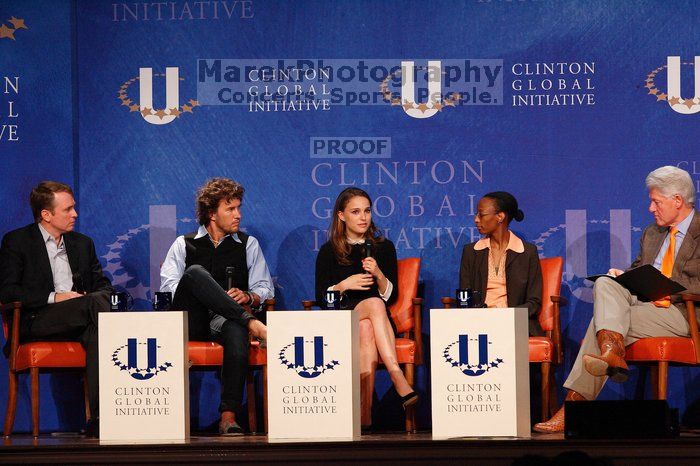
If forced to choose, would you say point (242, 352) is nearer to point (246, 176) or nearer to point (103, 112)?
point (246, 176)

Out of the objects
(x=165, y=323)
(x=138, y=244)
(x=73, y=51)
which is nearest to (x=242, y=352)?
(x=165, y=323)

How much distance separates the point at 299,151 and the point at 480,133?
1.11 meters

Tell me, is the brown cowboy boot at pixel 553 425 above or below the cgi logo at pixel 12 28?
below

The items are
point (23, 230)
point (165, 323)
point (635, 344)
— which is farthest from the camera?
point (23, 230)

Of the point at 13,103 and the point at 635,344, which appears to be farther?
the point at 13,103

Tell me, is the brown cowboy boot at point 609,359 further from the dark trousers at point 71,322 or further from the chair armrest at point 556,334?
the dark trousers at point 71,322

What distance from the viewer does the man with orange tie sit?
4.71 meters

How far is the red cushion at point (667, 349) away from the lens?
4848 mm

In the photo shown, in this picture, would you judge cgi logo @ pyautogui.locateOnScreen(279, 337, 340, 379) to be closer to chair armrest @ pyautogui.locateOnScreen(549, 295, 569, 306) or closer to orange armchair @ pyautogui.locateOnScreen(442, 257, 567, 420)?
orange armchair @ pyautogui.locateOnScreen(442, 257, 567, 420)

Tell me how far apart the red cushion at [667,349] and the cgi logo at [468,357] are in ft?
3.29

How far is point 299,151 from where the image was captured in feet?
20.2

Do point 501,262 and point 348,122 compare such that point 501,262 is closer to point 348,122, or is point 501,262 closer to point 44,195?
point 348,122

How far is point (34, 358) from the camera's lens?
514 cm

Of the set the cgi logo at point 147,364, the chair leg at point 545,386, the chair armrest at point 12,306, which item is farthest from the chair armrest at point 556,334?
the chair armrest at point 12,306
